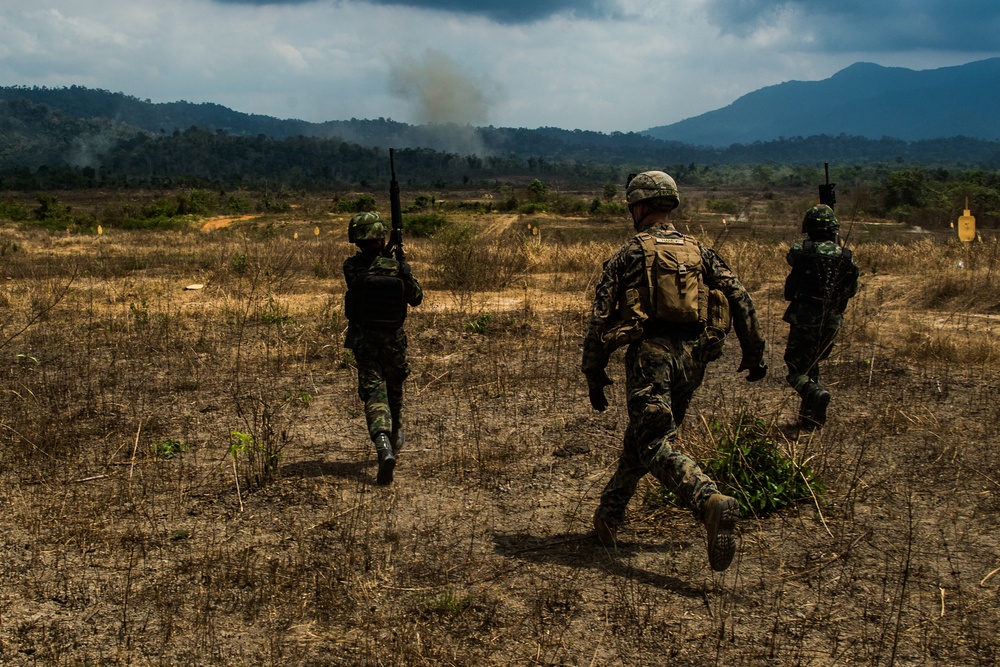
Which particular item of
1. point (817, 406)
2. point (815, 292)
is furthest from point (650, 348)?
point (815, 292)

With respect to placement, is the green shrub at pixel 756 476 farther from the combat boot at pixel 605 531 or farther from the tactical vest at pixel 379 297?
the tactical vest at pixel 379 297

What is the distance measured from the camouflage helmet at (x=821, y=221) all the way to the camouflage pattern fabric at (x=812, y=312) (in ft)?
0.30

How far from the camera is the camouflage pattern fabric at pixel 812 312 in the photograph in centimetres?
614

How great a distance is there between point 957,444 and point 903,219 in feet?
98.5

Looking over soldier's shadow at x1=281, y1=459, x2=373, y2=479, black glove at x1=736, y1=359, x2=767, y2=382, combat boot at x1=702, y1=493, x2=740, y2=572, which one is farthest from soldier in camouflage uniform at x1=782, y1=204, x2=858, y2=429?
soldier's shadow at x1=281, y1=459, x2=373, y2=479

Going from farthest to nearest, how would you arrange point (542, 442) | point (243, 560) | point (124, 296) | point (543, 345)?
point (124, 296)
point (543, 345)
point (542, 442)
point (243, 560)

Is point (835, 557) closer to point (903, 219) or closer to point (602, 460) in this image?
point (602, 460)

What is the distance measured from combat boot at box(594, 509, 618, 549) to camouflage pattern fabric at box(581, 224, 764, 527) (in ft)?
0.07

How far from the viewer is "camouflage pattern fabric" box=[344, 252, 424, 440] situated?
17.0 feet

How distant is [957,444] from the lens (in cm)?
550

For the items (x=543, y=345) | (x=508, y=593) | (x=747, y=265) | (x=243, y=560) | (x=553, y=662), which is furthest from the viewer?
(x=747, y=265)

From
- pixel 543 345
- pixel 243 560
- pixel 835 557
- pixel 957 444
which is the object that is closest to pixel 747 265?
pixel 543 345

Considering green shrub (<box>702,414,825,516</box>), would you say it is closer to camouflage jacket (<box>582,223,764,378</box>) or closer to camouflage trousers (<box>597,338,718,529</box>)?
camouflage trousers (<box>597,338,718,529</box>)

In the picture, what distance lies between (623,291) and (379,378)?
77.3 inches
